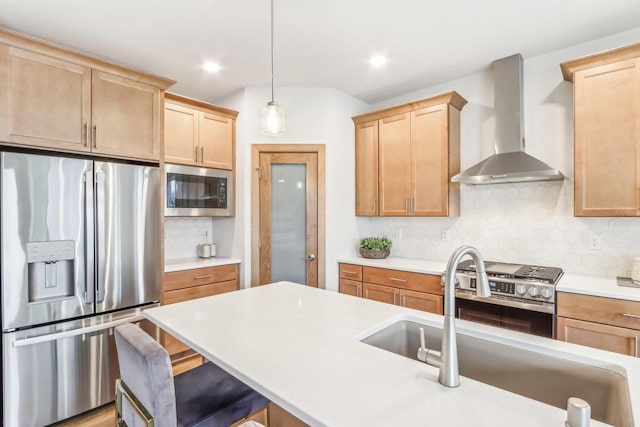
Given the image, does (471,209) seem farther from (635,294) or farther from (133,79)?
(133,79)

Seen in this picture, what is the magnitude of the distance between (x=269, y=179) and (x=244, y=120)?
669 mm

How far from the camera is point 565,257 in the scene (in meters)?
2.73

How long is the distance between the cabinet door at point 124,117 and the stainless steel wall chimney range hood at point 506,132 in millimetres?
2522

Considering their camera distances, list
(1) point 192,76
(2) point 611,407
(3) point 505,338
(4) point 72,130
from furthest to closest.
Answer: (1) point 192,76 < (4) point 72,130 < (3) point 505,338 < (2) point 611,407

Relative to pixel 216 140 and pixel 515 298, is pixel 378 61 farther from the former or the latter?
pixel 515 298

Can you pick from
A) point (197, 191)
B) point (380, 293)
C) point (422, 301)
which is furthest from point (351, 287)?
point (197, 191)

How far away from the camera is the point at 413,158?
3.32m

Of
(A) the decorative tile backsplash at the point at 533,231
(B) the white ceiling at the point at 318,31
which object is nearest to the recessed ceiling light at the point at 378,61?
(B) the white ceiling at the point at 318,31

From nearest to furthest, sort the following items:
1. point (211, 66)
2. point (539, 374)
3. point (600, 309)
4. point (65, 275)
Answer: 1. point (539, 374)
2. point (600, 309)
3. point (65, 275)
4. point (211, 66)

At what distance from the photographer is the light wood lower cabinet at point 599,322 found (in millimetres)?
1993

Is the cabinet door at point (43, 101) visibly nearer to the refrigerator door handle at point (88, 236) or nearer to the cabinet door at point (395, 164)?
the refrigerator door handle at point (88, 236)

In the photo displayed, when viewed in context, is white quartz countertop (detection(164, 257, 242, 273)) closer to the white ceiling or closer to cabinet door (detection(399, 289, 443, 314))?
cabinet door (detection(399, 289, 443, 314))

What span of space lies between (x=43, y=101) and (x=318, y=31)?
1.88 meters

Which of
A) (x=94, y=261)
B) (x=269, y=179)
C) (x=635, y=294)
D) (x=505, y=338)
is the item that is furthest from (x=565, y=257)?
(x=94, y=261)
